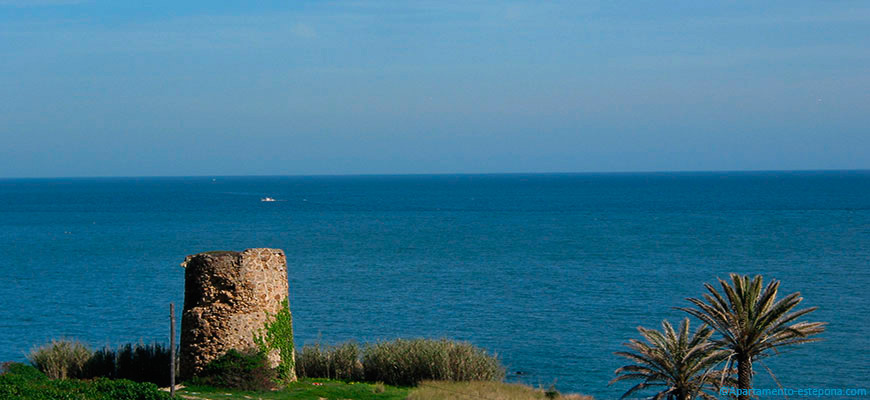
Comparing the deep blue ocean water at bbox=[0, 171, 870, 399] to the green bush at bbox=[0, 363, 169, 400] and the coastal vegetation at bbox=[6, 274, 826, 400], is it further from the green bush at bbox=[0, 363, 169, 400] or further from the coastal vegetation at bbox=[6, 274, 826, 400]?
the green bush at bbox=[0, 363, 169, 400]

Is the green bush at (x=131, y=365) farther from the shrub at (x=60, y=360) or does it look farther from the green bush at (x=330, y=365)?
the green bush at (x=330, y=365)

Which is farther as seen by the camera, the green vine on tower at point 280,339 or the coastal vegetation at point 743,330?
the green vine on tower at point 280,339

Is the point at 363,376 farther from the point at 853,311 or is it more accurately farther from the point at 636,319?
the point at 853,311

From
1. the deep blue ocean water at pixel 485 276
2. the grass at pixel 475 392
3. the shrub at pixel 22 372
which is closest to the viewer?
the shrub at pixel 22 372

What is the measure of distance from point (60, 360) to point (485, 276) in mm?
43241

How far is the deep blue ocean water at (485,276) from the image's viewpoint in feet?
144

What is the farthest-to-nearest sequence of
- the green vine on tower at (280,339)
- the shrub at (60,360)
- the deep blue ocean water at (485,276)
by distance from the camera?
the deep blue ocean water at (485,276) → the shrub at (60,360) → the green vine on tower at (280,339)

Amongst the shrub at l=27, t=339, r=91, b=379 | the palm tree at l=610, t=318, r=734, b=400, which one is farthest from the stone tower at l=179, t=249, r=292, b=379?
the palm tree at l=610, t=318, r=734, b=400

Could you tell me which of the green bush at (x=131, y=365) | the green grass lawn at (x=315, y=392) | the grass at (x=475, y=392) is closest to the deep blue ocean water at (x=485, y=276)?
the grass at (x=475, y=392)

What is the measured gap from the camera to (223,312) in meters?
25.0

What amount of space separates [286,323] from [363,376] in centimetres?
593

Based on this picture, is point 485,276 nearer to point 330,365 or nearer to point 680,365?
point 330,365

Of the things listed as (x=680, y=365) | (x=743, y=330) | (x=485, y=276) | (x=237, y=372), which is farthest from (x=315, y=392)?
(x=485, y=276)

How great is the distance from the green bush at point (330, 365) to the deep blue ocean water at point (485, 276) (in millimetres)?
8533
